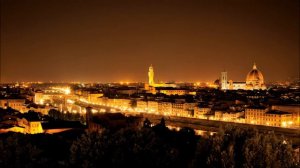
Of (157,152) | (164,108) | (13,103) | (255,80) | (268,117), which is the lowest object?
(164,108)

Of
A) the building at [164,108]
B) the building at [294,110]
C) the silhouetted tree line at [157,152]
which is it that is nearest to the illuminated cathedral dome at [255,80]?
the building at [164,108]

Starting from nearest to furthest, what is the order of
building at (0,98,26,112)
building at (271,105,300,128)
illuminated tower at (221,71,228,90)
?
building at (271,105,300,128), building at (0,98,26,112), illuminated tower at (221,71,228,90)

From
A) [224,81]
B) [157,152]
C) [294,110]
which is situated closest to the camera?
[157,152]

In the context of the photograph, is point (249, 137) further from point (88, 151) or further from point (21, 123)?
point (21, 123)

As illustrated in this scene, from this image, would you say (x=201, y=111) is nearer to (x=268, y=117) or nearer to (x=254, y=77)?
(x=268, y=117)

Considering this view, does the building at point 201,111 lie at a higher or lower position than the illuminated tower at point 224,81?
lower

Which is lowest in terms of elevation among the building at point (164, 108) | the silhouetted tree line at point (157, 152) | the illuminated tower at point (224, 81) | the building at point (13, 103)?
the building at point (164, 108)

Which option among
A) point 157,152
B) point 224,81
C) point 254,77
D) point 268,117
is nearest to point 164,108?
point 268,117

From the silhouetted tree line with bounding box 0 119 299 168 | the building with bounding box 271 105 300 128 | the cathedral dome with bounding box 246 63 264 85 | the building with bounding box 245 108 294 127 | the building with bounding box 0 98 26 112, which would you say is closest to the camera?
the silhouetted tree line with bounding box 0 119 299 168

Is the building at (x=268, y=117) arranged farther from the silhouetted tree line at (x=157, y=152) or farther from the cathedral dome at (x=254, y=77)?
the cathedral dome at (x=254, y=77)

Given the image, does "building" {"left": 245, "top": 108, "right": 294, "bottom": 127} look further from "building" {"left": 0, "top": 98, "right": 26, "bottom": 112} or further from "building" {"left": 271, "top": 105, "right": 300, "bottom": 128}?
"building" {"left": 0, "top": 98, "right": 26, "bottom": 112}

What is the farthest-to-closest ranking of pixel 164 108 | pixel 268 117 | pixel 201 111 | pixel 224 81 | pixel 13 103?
pixel 224 81 < pixel 164 108 < pixel 13 103 < pixel 201 111 < pixel 268 117

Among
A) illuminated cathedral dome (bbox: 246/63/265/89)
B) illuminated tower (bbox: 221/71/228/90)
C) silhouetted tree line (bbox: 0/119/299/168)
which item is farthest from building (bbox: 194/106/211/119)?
illuminated tower (bbox: 221/71/228/90)
